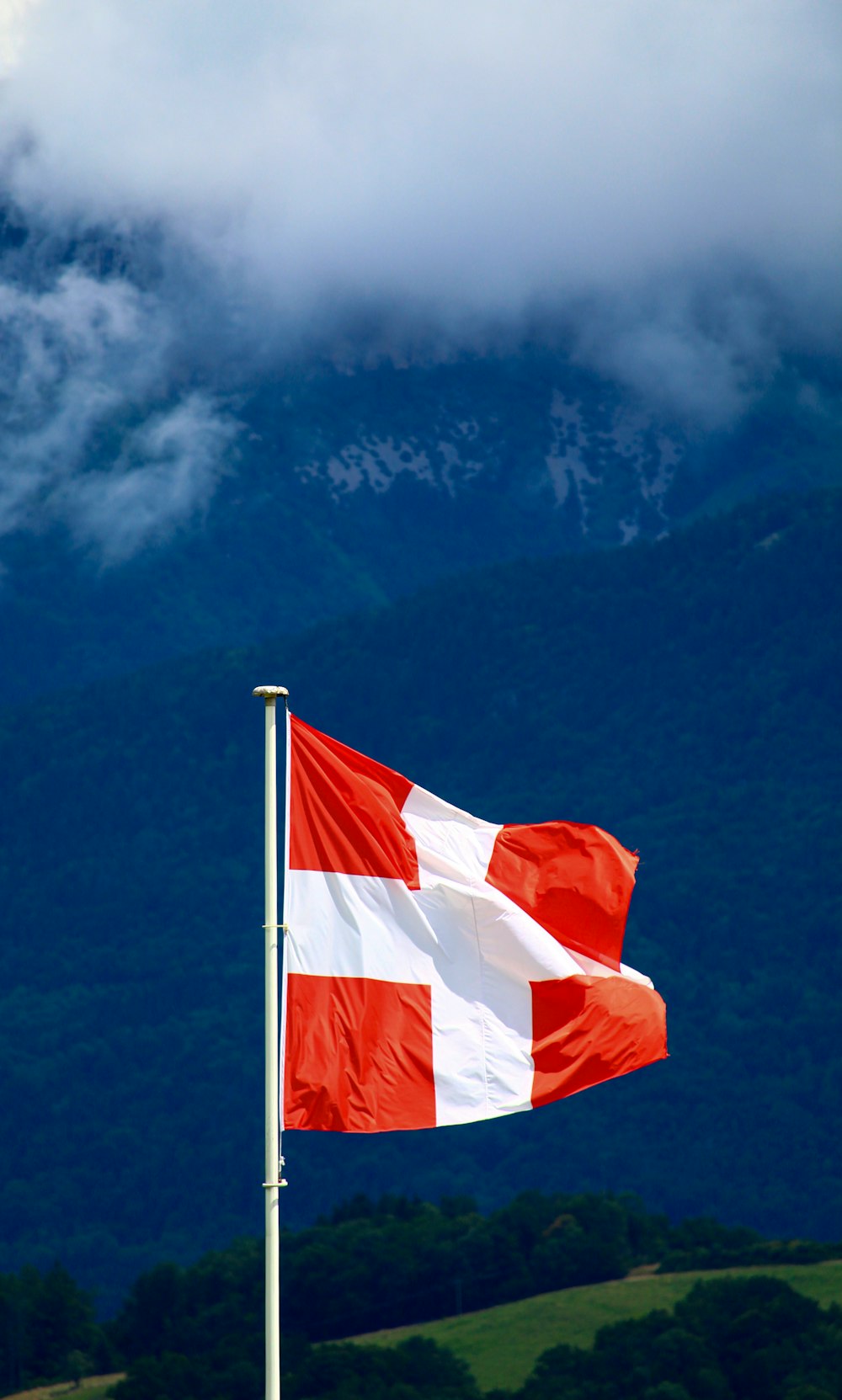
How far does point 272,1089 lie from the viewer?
16500mm

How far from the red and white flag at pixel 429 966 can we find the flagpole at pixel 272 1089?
1.82ft

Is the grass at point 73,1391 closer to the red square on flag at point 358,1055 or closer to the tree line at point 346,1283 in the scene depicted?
the tree line at point 346,1283

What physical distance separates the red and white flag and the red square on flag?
0.05 feet

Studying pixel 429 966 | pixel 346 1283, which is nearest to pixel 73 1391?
pixel 346 1283

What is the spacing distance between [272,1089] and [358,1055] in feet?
4.62

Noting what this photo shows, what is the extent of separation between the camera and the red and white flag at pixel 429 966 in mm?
17641

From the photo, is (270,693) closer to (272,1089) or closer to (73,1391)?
(272,1089)

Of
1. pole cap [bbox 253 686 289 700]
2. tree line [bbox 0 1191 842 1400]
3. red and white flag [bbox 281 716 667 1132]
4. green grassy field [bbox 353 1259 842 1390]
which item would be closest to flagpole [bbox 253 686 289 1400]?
pole cap [bbox 253 686 289 700]

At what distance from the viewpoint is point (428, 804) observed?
18.9 m

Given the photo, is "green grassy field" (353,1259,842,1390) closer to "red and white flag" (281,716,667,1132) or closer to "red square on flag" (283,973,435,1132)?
"red and white flag" (281,716,667,1132)

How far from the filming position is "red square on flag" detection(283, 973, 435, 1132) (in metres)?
17.4

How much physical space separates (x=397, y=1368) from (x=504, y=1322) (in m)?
15.7

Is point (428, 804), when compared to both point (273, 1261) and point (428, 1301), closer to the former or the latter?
point (273, 1261)

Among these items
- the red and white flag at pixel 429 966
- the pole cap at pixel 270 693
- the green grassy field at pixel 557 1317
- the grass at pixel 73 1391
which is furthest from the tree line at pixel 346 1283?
the pole cap at pixel 270 693
